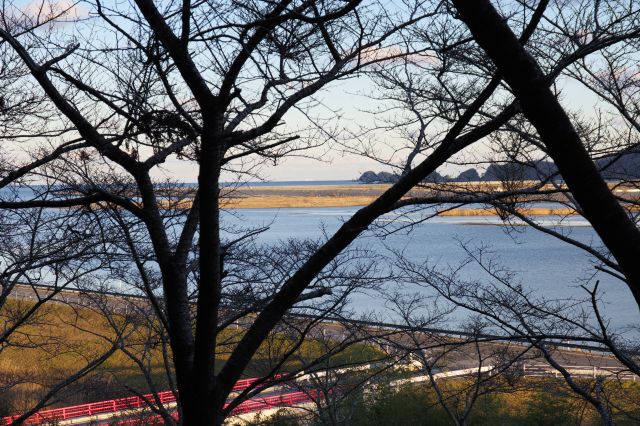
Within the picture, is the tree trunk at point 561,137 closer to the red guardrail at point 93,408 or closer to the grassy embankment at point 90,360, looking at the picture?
the grassy embankment at point 90,360

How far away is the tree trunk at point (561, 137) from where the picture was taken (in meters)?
2.46

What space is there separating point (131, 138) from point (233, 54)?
3.01 ft

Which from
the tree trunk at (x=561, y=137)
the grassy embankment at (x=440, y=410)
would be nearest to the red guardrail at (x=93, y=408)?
the grassy embankment at (x=440, y=410)

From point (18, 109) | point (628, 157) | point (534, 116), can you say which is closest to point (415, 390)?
point (628, 157)

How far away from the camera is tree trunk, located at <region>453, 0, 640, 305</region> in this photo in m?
2.46

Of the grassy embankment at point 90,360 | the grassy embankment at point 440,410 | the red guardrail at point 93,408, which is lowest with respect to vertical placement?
the grassy embankment at point 440,410

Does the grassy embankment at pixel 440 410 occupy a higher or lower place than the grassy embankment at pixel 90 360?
lower

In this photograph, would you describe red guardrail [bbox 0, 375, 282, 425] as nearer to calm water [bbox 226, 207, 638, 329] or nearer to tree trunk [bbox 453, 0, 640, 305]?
calm water [bbox 226, 207, 638, 329]

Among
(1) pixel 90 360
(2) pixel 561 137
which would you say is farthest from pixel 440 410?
(2) pixel 561 137

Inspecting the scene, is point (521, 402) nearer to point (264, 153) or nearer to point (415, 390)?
point (415, 390)

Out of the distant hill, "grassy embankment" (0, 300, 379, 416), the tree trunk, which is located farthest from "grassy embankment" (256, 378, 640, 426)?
the tree trunk

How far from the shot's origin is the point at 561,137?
2.47 m

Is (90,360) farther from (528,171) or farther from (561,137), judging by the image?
(561,137)

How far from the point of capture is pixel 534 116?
251cm
